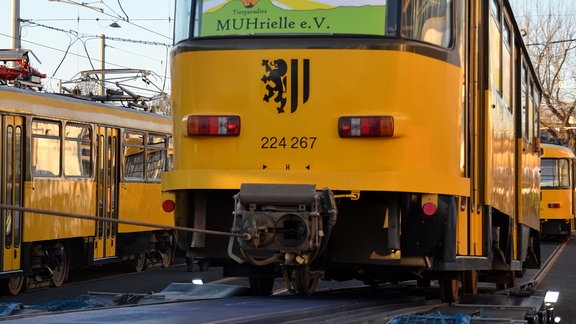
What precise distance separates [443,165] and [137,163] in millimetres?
11425

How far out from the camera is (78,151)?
1700cm

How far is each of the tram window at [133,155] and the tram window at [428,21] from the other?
10735 millimetres

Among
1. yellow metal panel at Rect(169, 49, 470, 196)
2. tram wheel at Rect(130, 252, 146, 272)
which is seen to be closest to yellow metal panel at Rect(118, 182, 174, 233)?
tram wheel at Rect(130, 252, 146, 272)

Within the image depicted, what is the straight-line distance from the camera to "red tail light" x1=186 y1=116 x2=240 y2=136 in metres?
8.39

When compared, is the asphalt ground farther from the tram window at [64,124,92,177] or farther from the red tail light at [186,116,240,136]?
the tram window at [64,124,92,177]

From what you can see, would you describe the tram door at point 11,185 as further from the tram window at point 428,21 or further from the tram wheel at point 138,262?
the tram window at point 428,21

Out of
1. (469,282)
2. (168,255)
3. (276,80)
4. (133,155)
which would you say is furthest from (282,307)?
(168,255)

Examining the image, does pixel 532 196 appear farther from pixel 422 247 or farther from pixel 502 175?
pixel 422 247

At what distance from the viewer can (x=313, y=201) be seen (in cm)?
783

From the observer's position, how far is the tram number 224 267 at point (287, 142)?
8.26m

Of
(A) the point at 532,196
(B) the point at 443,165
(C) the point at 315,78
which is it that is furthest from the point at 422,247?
(A) the point at 532,196

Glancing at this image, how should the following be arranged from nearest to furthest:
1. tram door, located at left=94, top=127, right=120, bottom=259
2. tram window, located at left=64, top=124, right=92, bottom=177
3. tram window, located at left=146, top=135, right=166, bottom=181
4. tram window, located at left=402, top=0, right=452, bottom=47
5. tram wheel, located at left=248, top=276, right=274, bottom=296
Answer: tram window, located at left=402, top=0, right=452, bottom=47, tram wheel, located at left=248, top=276, right=274, bottom=296, tram window, located at left=64, top=124, right=92, bottom=177, tram door, located at left=94, top=127, right=120, bottom=259, tram window, located at left=146, top=135, right=166, bottom=181

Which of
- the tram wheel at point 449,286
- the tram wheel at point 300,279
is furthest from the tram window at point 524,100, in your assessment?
the tram wheel at point 300,279

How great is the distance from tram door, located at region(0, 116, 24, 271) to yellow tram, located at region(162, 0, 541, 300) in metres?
6.56
